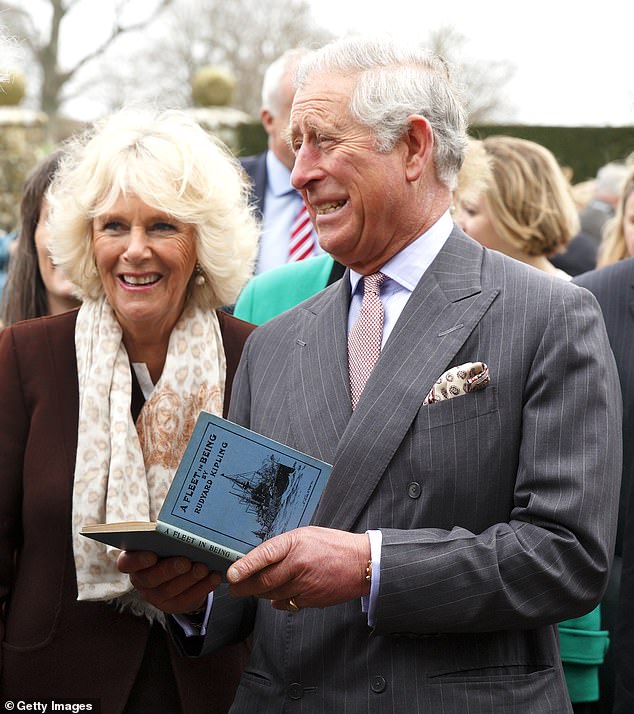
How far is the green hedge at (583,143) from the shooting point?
51.3 feet

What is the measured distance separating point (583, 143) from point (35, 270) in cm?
1266

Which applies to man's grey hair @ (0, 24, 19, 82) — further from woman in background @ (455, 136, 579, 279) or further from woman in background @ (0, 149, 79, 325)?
woman in background @ (455, 136, 579, 279)

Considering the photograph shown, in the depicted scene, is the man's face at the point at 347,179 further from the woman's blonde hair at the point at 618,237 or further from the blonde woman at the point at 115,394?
the woman's blonde hair at the point at 618,237

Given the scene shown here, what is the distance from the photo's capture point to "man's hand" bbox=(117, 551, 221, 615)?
7.96ft

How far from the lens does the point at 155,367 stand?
365 cm

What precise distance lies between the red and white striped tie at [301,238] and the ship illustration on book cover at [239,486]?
3342mm

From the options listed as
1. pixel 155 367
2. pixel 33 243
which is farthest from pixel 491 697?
pixel 33 243

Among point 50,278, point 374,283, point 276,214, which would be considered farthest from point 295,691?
point 276,214

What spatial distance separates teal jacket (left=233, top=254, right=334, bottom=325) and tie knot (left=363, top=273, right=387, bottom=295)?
58.1 inches

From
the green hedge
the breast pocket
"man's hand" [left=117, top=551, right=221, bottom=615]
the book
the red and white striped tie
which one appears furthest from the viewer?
the green hedge

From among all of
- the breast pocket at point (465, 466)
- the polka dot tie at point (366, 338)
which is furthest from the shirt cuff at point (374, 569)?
the polka dot tie at point (366, 338)

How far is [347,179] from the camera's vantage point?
2572mm

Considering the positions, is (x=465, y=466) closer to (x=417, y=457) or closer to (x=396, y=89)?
(x=417, y=457)

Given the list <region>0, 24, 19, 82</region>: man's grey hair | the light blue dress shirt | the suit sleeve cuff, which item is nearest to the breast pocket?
the suit sleeve cuff
